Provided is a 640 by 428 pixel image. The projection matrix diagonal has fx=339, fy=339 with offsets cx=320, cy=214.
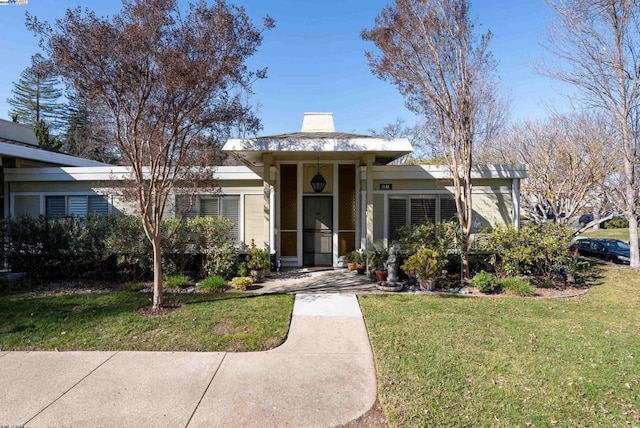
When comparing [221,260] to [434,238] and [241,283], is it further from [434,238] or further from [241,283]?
[434,238]

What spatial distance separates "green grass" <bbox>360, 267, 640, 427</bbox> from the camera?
304 cm

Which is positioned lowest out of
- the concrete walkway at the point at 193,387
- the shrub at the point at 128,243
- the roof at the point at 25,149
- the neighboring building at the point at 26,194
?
the concrete walkway at the point at 193,387

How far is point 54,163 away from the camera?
1076 centimetres

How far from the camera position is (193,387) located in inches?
138

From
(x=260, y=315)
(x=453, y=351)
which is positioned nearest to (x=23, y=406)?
(x=260, y=315)

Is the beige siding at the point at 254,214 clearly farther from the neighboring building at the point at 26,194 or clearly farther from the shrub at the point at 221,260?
the neighboring building at the point at 26,194

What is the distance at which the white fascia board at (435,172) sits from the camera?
9102 mm

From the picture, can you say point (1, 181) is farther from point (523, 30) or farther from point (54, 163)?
point (523, 30)

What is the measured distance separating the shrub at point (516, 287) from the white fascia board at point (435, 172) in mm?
2974

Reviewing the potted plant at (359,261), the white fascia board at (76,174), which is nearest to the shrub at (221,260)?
the white fascia board at (76,174)

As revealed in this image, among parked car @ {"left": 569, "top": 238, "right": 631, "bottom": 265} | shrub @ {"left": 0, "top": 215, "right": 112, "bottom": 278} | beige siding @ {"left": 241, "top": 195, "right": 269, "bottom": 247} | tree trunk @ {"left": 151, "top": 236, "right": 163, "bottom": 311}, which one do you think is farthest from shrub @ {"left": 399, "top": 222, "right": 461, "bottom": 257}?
shrub @ {"left": 0, "top": 215, "right": 112, "bottom": 278}

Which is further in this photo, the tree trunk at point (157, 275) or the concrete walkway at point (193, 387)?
the tree trunk at point (157, 275)

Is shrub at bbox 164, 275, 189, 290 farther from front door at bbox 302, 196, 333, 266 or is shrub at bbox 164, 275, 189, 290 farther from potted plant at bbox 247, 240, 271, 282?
front door at bbox 302, 196, 333, 266

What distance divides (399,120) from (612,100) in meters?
20.9
